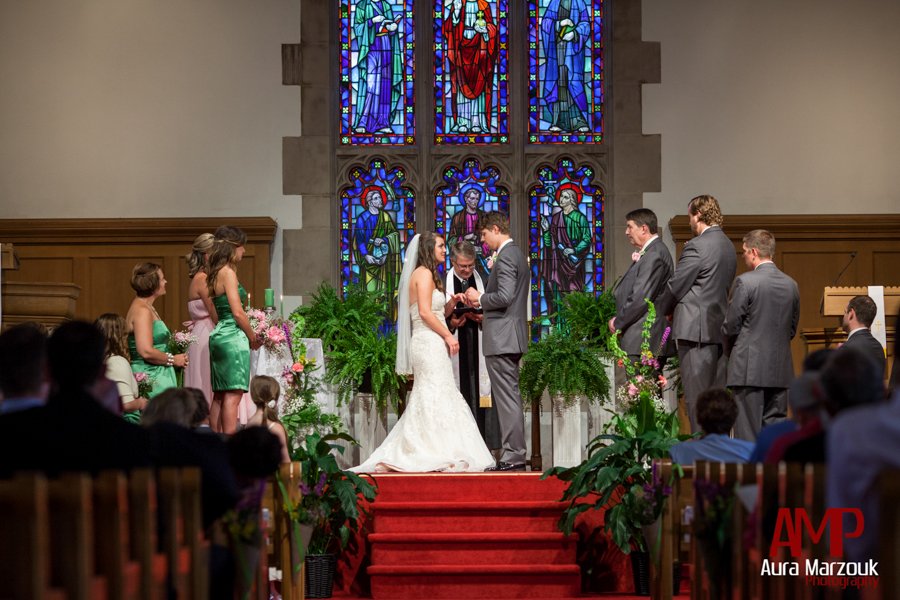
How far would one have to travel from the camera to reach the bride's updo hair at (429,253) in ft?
27.1

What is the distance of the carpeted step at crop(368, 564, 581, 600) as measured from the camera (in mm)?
6738

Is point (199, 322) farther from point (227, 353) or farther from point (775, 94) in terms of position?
point (775, 94)

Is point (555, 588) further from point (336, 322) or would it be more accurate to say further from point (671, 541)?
point (336, 322)

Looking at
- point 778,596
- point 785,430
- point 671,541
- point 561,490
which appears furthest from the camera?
point 561,490

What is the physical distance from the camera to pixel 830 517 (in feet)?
11.1

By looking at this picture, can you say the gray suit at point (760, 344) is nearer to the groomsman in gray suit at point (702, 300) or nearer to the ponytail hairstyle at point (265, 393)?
the groomsman in gray suit at point (702, 300)

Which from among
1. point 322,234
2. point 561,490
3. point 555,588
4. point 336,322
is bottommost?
point 555,588

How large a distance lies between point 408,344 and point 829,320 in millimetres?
4450

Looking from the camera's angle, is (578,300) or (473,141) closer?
(578,300)

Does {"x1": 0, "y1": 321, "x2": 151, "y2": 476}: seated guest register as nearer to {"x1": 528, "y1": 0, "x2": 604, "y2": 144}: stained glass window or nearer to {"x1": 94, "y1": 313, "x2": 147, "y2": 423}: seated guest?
{"x1": 94, "y1": 313, "x2": 147, "y2": 423}: seated guest

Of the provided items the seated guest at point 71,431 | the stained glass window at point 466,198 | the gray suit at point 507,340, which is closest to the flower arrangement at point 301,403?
the gray suit at point 507,340

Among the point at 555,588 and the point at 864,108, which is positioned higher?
the point at 864,108

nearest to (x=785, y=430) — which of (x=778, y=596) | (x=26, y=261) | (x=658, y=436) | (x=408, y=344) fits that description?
(x=778, y=596)

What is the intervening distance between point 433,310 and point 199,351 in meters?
1.65
